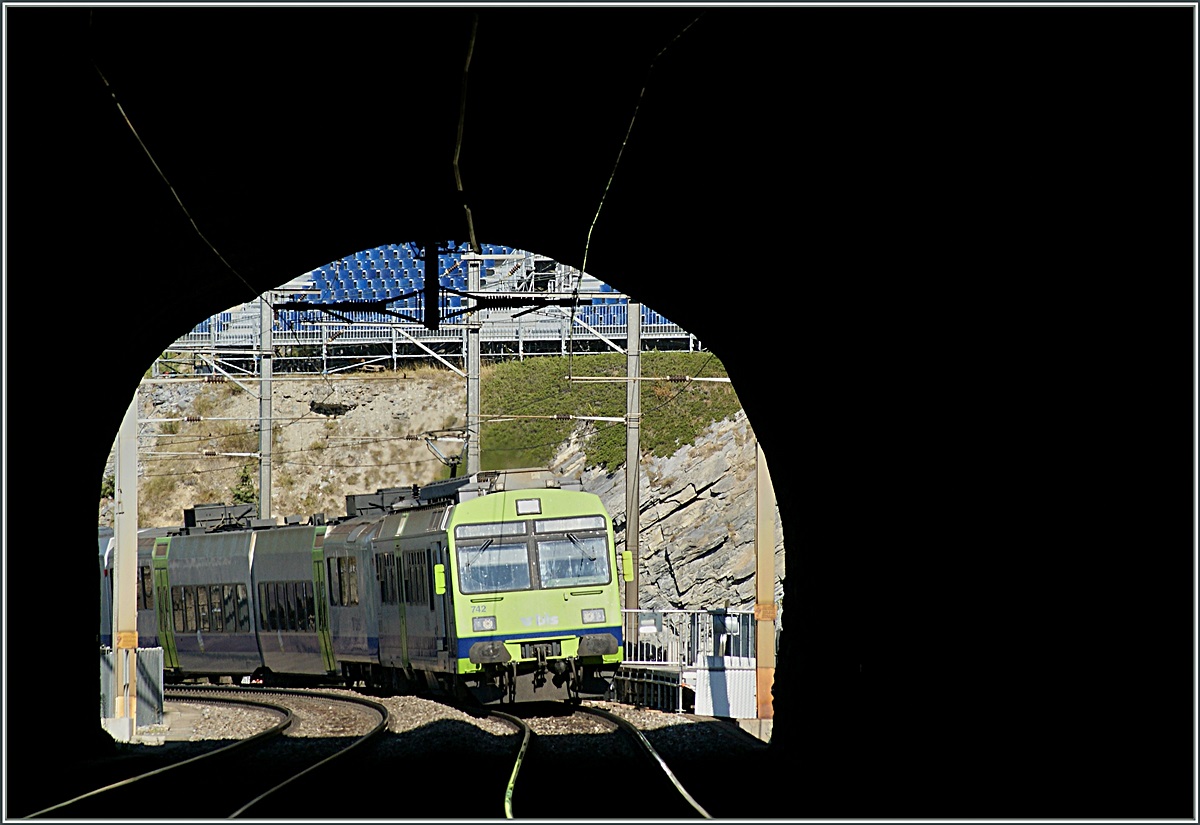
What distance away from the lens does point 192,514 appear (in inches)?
1262

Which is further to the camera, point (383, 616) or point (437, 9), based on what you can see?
point (383, 616)

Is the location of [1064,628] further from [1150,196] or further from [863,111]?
[863,111]

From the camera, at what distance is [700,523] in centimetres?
4572

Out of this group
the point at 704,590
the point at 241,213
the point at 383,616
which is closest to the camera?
the point at 241,213

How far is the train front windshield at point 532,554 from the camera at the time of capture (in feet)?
69.9

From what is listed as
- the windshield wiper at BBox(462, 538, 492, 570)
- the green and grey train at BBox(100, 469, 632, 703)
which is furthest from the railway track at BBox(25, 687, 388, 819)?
the windshield wiper at BBox(462, 538, 492, 570)

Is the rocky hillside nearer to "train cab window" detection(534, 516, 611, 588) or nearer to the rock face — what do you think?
the rock face

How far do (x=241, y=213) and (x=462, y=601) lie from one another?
790 cm

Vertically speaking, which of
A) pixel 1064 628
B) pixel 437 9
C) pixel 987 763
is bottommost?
pixel 987 763

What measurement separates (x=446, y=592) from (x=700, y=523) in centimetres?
2491

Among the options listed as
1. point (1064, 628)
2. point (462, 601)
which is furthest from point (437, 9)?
point (462, 601)

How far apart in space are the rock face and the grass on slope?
1235 millimetres

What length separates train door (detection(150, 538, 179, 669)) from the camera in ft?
104

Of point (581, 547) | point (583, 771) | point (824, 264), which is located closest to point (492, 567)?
point (581, 547)
